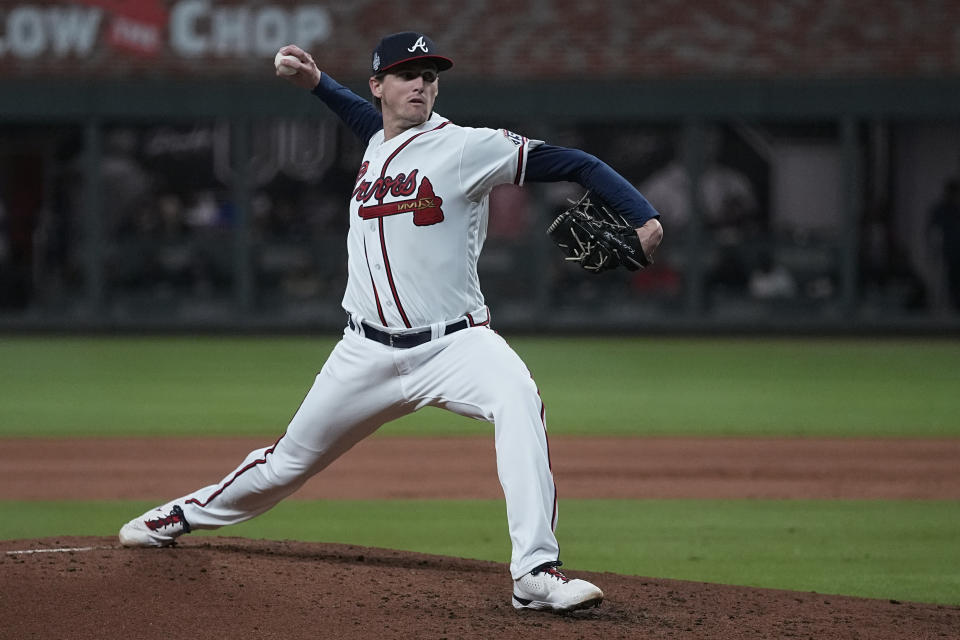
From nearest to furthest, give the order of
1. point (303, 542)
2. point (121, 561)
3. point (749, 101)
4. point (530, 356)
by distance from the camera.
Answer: point (121, 561) → point (303, 542) → point (530, 356) → point (749, 101)

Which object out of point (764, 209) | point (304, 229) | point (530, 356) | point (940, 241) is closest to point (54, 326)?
point (304, 229)

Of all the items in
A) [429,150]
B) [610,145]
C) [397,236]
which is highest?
[610,145]

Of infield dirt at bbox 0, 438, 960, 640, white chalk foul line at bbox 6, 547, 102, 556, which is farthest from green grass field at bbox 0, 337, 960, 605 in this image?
white chalk foul line at bbox 6, 547, 102, 556

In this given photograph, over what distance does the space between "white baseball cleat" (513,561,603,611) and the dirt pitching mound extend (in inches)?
2.7

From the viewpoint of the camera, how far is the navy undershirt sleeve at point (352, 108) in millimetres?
5477

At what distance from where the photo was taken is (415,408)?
5.03 meters

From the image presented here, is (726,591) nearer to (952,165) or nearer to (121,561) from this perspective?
(121,561)

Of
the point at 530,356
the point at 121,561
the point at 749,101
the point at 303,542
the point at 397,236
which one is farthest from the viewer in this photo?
the point at 749,101

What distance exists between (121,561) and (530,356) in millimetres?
10995

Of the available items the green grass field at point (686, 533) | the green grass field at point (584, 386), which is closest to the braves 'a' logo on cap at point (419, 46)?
the green grass field at point (686, 533)

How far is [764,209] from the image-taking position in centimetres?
1906

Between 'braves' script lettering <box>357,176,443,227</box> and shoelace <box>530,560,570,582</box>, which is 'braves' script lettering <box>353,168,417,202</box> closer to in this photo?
'braves' script lettering <box>357,176,443,227</box>

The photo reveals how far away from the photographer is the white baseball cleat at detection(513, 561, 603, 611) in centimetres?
450

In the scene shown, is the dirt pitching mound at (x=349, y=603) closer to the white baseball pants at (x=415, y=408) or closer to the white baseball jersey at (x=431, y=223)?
the white baseball pants at (x=415, y=408)
